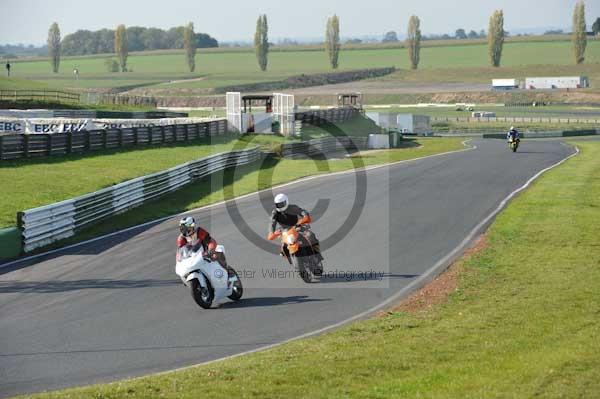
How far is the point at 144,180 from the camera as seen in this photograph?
31172 mm

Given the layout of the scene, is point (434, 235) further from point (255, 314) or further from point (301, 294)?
point (255, 314)

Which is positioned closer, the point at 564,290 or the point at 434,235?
the point at 564,290

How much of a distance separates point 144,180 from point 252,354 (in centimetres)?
1886

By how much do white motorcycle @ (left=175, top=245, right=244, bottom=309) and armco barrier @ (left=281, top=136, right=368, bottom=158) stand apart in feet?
108

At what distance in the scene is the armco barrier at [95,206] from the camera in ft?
75.3

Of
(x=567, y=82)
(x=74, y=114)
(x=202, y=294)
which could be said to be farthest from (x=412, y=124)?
(x=567, y=82)

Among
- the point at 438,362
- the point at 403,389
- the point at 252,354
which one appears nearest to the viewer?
the point at 403,389

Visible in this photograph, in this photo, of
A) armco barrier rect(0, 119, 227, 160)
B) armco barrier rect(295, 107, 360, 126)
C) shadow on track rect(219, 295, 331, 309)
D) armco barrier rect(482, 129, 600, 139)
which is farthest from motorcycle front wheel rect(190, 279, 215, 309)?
armco barrier rect(482, 129, 600, 139)

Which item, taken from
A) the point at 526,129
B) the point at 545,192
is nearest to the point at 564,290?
the point at 545,192

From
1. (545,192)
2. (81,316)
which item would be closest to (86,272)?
(81,316)

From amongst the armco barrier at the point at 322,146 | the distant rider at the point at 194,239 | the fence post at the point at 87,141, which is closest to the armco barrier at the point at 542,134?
the armco barrier at the point at 322,146

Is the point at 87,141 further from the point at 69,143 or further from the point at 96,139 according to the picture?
the point at 69,143

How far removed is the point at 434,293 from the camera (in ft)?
57.2

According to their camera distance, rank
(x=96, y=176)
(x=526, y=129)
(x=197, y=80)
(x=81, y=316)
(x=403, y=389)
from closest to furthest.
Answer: (x=403, y=389) → (x=81, y=316) → (x=96, y=176) → (x=526, y=129) → (x=197, y=80)
